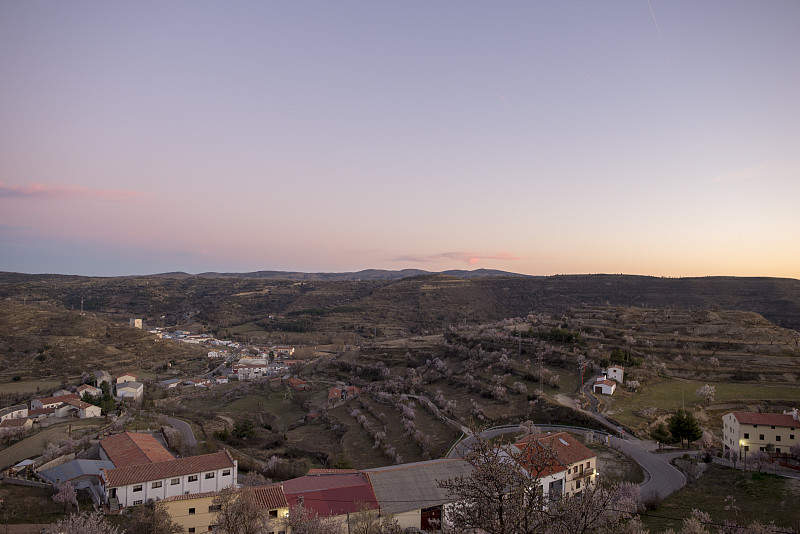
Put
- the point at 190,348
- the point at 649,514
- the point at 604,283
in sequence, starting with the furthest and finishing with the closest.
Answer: the point at 604,283 < the point at 190,348 < the point at 649,514

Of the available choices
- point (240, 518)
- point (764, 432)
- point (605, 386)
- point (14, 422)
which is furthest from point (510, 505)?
point (14, 422)

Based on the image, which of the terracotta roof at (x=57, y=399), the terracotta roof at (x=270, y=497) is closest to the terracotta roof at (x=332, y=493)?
the terracotta roof at (x=270, y=497)

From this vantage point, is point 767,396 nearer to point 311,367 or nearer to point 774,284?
point 311,367

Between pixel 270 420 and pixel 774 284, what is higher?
pixel 774 284

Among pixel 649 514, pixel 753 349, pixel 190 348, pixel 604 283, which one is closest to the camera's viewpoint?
pixel 649 514

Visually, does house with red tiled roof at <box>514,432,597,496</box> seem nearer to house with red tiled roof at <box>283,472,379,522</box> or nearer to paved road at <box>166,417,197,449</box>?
house with red tiled roof at <box>283,472,379,522</box>

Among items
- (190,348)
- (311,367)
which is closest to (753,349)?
(311,367)

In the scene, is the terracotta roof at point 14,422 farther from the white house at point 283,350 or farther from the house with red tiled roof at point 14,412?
the white house at point 283,350

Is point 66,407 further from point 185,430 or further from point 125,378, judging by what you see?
point 185,430
